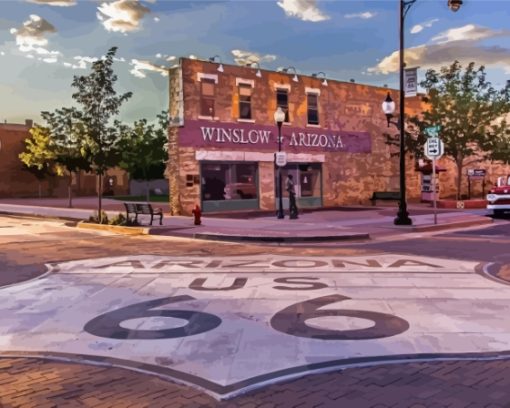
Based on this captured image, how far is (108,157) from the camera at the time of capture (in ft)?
77.5

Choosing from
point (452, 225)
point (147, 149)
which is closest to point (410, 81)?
point (452, 225)

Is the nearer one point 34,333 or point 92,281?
point 34,333

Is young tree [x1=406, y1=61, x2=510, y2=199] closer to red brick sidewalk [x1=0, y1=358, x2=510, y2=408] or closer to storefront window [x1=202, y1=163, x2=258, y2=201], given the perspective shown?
storefront window [x1=202, y1=163, x2=258, y2=201]

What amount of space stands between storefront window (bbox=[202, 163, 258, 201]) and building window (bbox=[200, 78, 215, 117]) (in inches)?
103

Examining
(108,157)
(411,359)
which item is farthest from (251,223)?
(411,359)

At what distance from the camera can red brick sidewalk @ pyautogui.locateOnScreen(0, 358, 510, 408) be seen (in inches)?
167

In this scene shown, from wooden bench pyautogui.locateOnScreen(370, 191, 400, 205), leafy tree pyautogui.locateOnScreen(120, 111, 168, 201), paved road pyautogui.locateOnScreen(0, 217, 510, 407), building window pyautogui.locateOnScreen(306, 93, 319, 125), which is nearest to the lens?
paved road pyautogui.locateOnScreen(0, 217, 510, 407)

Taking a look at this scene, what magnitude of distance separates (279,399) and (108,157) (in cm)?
2071

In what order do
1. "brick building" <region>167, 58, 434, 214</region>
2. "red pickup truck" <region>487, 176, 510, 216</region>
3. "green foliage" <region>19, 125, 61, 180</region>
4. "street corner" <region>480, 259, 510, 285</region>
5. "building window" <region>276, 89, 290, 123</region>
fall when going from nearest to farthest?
"street corner" <region>480, 259, 510, 285</region>, "red pickup truck" <region>487, 176, 510, 216</region>, "brick building" <region>167, 58, 434, 214</region>, "building window" <region>276, 89, 290, 123</region>, "green foliage" <region>19, 125, 61, 180</region>

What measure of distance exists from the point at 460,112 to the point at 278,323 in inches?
1124

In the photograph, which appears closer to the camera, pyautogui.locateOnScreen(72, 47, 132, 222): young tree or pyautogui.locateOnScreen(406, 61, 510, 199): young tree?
pyautogui.locateOnScreen(72, 47, 132, 222): young tree

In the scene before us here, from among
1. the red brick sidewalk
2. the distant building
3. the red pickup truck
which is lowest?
the red brick sidewalk

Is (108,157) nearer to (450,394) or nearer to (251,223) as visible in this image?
(251,223)

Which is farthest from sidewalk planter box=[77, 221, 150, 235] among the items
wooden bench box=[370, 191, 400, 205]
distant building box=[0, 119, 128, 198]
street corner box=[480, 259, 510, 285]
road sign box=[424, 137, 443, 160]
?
distant building box=[0, 119, 128, 198]
